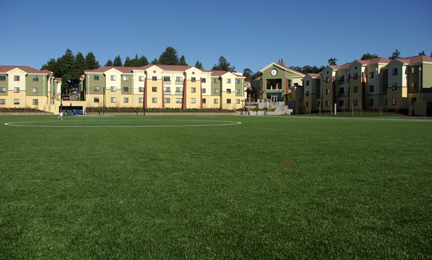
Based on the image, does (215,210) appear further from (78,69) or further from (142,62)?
(142,62)

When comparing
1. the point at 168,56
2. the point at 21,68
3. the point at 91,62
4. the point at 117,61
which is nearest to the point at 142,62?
the point at 117,61

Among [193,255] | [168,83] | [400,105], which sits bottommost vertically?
[193,255]

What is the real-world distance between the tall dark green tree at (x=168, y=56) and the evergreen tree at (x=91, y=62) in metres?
42.0

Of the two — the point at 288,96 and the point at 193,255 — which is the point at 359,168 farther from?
the point at 288,96

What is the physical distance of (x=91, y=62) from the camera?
432 feet

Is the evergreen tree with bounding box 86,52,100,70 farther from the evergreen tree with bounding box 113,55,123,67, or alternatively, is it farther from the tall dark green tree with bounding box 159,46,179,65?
the tall dark green tree with bounding box 159,46,179,65

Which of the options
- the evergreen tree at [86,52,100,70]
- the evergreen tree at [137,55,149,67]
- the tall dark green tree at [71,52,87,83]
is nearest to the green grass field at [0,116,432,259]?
the tall dark green tree at [71,52,87,83]

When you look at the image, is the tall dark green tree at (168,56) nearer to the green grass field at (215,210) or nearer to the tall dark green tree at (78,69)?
the tall dark green tree at (78,69)

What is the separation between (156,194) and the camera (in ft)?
12.8

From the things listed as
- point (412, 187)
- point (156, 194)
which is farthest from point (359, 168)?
point (156, 194)

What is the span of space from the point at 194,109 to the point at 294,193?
6760cm

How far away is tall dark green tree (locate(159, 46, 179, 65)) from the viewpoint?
567 feet

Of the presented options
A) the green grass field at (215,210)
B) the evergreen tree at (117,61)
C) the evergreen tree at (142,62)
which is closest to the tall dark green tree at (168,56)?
the evergreen tree at (142,62)

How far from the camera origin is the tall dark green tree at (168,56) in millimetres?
172712
